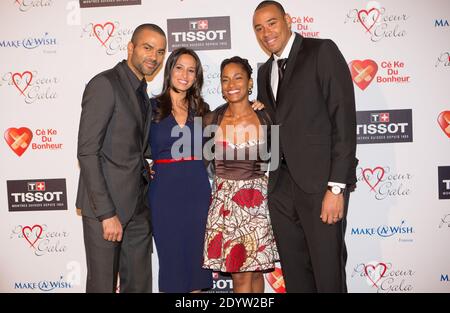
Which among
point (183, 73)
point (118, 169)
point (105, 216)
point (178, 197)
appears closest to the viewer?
point (105, 216)

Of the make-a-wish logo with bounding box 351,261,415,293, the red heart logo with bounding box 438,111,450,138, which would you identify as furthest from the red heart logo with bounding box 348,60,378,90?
the make-a-wish logo with bounding box 351,261,415,293

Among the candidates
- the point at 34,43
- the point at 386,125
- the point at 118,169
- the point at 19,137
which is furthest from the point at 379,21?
the point at 19,137

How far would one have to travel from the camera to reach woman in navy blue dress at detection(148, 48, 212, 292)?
280 centimetres

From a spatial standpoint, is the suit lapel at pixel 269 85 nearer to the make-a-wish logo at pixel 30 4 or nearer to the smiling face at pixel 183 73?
the smiling face at pixel 183 73

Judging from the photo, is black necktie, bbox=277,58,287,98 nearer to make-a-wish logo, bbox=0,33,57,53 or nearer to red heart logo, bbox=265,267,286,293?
red heart logo, bbox=265,267,286,293

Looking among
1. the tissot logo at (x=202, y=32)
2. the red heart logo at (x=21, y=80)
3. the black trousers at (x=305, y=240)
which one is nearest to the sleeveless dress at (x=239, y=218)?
the black trousers at (x=305, y=240)

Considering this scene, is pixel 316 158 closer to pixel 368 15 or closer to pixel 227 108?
pixel 227 108

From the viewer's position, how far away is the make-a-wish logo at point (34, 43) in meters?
3.64

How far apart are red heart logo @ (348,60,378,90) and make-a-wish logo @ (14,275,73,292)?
10.1 ft

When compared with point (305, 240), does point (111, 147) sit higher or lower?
higher

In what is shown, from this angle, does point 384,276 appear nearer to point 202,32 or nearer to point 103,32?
point 202,32

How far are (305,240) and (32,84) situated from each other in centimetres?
267

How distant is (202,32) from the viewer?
11.7ft

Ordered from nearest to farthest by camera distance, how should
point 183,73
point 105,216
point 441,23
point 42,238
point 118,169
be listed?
point 105,216
point 118,169
point 183,73
point 441,23
point 42,238
